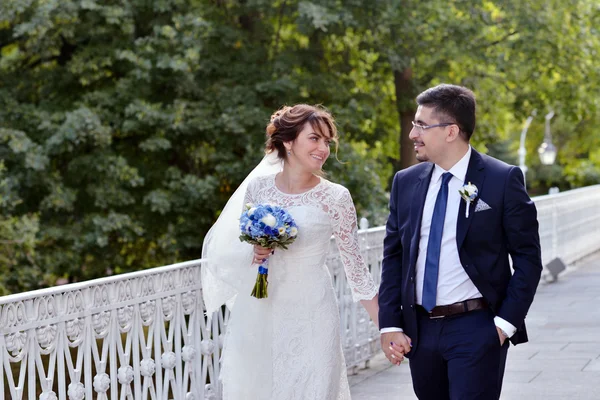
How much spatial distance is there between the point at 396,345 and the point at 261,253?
43.4 inches

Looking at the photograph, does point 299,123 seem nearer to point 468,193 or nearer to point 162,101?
point 468,193

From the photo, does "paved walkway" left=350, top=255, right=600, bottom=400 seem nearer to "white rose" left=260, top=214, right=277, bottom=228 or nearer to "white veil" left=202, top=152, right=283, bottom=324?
"white veil" left=202, top=152, right=283, bottom=324

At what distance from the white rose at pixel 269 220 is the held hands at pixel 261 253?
176 millimetres

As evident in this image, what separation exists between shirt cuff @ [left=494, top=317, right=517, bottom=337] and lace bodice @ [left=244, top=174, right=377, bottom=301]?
132cm

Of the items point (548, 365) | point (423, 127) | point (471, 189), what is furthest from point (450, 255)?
point (548, 365)

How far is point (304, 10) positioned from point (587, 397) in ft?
32.8

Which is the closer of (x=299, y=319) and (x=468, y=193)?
(x=468, y=193)

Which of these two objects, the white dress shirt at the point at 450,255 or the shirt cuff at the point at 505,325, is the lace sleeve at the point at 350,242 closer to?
the white dress shirt at the point at 450,255

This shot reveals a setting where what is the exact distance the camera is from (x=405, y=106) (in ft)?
68.6

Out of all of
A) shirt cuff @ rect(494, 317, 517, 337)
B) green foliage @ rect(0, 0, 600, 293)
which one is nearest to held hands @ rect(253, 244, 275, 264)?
shirt cuff @ rect(494, 317, 517, 337)

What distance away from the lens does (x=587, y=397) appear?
24.7ft

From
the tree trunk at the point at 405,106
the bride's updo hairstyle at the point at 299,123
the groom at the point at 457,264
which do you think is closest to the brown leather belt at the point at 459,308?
the groom at the point at 457,264

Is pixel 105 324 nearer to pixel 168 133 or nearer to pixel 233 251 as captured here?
pixel 233 251

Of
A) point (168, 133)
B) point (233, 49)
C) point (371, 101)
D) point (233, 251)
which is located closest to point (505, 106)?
point (371, 101)
